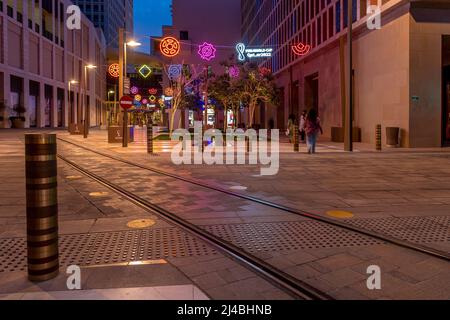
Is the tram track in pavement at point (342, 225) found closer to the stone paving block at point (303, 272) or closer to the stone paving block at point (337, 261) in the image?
the stone paving block at point (337, 261)

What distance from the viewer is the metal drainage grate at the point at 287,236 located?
5301 mm

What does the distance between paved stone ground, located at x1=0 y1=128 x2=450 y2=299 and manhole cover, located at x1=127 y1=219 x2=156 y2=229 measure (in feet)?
1.69

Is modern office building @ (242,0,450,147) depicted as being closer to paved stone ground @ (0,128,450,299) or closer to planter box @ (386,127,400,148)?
planter box @ (386,127,400,148)

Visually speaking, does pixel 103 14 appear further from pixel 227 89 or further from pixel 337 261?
pixel 337 261

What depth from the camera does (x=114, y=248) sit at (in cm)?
517

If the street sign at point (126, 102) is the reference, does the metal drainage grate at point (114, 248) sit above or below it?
below

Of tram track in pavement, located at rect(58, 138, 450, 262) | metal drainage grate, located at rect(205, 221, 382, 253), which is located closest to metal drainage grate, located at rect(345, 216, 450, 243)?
tram track in pavement, located at rect(58, 138, 450, 262)

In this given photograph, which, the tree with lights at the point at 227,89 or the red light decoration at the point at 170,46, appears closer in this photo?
the red light decoration at the point at 170,46

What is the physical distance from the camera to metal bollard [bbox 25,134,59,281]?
4094mm

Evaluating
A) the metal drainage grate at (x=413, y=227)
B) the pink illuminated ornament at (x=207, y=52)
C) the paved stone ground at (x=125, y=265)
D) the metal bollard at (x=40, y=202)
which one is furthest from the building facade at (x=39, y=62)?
the metal bollard at (x=40, y=202)

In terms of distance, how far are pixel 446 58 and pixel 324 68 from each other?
9371 mm

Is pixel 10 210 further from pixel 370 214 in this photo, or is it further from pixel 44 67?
pixel 44 67

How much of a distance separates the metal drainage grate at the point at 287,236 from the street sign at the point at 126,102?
17.1 metres

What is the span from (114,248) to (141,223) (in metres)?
1.23
